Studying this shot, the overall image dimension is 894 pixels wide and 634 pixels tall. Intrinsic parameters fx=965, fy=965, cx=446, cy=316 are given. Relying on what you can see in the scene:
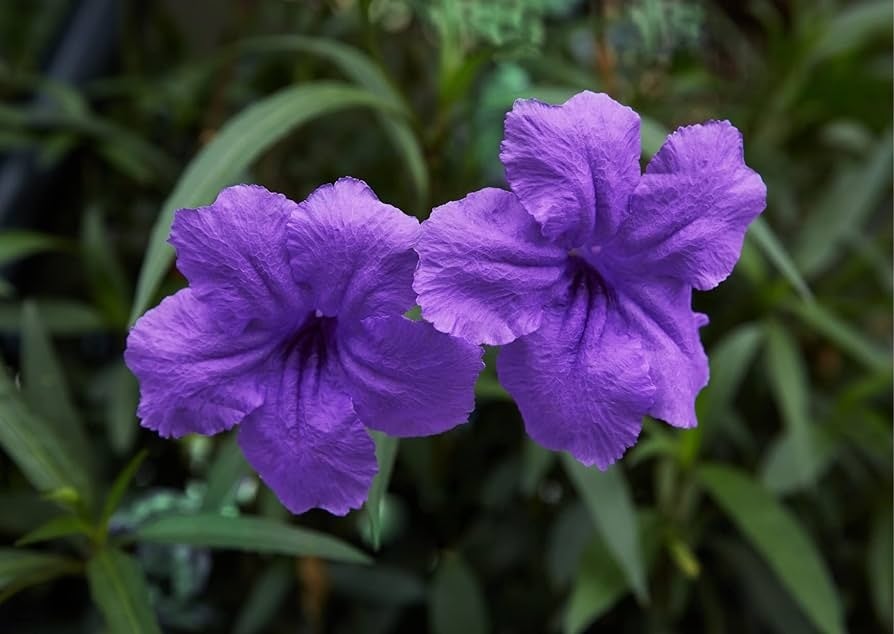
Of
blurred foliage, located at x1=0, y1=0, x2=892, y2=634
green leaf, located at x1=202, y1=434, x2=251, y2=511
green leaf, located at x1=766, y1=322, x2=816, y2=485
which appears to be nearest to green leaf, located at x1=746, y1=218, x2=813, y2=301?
blurred foliage, located at x1=0, y1=0, x2=892, y2=634

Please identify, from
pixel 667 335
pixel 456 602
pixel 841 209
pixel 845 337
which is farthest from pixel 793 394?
pixel 667 335

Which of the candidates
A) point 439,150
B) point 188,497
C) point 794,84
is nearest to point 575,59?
point 794,84

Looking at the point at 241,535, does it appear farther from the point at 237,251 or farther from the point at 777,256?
the point at 777,256

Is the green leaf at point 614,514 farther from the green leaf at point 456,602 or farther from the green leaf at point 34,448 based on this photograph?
the green leaf at point 34,448

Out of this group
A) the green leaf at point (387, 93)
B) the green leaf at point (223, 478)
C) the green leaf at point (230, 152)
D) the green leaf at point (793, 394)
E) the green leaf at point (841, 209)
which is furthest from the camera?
the green leaf at point (841, 209)

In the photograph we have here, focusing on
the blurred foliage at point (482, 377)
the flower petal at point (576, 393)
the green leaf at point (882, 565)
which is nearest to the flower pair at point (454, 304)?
the flower petal at point (576, 393)

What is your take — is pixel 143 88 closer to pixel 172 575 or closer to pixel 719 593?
pixel 172 575

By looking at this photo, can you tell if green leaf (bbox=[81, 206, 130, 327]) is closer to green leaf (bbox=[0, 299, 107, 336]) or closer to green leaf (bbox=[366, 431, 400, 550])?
green leaf (bbox=[0, 299, 107, 336])
